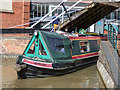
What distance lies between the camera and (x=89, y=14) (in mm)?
13883

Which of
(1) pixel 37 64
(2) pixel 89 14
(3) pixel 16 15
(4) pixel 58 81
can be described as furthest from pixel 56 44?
(3) pixel 16 15

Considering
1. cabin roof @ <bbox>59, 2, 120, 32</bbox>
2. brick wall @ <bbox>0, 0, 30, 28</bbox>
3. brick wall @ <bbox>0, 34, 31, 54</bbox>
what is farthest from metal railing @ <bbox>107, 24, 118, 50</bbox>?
brick wall @ <bbox>0, 0, 30, 28</bbox>

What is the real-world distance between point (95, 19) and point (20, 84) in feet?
31.8

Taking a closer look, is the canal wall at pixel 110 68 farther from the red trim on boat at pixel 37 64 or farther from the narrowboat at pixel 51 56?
the red trim on boat at pixel 37 64

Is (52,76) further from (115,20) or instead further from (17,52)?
(115,20)

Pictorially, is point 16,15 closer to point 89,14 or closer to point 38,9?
point 38,9

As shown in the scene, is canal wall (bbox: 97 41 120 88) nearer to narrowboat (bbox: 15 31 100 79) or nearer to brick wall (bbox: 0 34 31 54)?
narrowboat (bbox: 15 31 100 79)

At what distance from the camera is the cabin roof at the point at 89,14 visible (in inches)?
504

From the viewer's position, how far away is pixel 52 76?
29.1 feet

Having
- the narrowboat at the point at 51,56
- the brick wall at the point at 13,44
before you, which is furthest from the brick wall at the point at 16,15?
the narrowboat at the point at 51,56

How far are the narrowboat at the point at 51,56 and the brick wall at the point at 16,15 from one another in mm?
7436

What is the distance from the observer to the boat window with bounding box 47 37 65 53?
9263 millimetres

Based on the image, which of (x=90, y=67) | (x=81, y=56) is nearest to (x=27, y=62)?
(x=81, y=56)

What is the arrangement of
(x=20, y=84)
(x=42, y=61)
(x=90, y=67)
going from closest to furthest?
(x=20, y=84)
(x=42, y=61)
(x=90, y=67)
